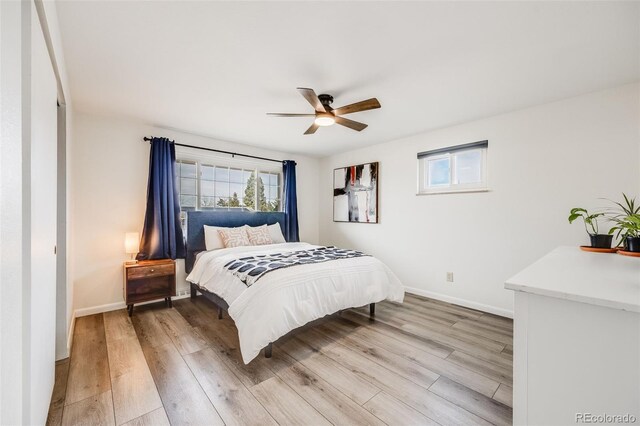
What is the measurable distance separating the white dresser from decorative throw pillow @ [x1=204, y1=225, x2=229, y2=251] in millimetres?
3376

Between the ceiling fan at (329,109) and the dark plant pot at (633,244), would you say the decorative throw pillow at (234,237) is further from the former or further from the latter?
the dark plant pot at (633,244)

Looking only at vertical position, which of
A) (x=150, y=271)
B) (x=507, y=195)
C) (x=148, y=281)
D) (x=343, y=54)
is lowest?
(x=148, y=281)

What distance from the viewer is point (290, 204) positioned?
4.75 m

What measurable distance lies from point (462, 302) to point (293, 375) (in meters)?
2.50

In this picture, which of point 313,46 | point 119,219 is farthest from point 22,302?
point 119,219

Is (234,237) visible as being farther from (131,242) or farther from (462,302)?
(462,302)

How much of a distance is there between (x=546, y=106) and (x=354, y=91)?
2.08 metres

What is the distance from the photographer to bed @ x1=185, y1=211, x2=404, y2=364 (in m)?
2.02

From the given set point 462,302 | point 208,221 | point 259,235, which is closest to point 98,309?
point 208,221

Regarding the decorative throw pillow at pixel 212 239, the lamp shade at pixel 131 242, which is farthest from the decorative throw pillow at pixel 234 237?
the lamp shade at pixel 131 242

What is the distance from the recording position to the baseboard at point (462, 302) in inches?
118

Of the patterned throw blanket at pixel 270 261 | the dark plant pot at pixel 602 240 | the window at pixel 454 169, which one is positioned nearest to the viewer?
the dark plant pot at pixel 602 240

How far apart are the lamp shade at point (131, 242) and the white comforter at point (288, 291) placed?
2.42ft

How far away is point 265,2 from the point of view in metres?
1.44
